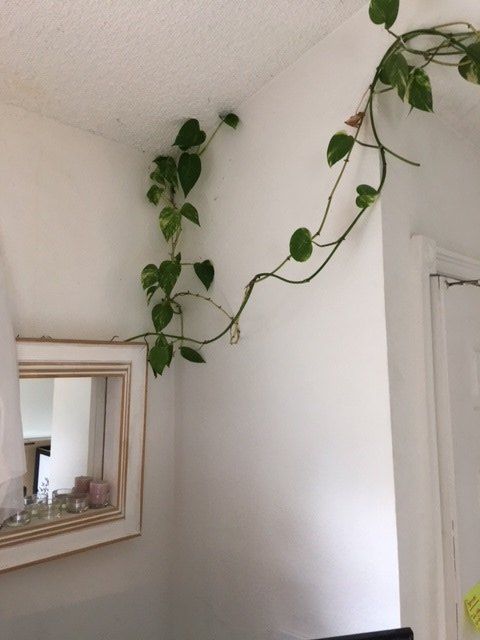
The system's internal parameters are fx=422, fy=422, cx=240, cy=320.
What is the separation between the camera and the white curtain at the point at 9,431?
0.87 meters

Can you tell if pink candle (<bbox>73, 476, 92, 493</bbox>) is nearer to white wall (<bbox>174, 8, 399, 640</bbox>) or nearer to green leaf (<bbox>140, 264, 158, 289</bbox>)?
white wall (<bbox>174, 8, 399, 640</bbox>)

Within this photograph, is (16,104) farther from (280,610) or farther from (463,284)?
(280,610)

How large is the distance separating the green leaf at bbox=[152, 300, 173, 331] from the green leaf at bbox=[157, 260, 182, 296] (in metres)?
0.04

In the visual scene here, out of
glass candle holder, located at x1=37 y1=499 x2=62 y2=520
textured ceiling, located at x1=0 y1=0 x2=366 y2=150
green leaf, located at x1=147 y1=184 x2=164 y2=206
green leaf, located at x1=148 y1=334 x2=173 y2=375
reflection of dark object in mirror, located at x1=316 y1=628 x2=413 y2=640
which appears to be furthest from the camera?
green leaf, located at x1=147 y1=184 x2=164 y2=206

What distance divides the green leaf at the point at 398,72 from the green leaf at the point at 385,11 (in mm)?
55

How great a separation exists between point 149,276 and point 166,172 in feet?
1.11

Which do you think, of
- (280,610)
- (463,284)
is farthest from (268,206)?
(280,610)

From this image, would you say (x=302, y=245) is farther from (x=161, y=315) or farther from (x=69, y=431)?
(x=69, y=431)

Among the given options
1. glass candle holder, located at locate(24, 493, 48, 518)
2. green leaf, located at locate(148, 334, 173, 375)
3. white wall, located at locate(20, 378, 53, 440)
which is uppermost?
green leaf, located at locate(148, 334, 173, 375)

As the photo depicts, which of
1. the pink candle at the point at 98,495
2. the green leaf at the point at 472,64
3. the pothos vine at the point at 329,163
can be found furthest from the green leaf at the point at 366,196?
the pink candle at the point at 98,495

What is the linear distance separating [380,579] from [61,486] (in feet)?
2.56

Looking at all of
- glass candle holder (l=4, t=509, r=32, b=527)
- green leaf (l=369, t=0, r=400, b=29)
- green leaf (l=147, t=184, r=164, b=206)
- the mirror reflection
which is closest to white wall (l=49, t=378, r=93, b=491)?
the mirror reflection

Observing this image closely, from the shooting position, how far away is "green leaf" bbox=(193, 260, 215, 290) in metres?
1.19

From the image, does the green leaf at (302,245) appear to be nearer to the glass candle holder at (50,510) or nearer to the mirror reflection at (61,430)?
the mirror reflection at (61,430)
